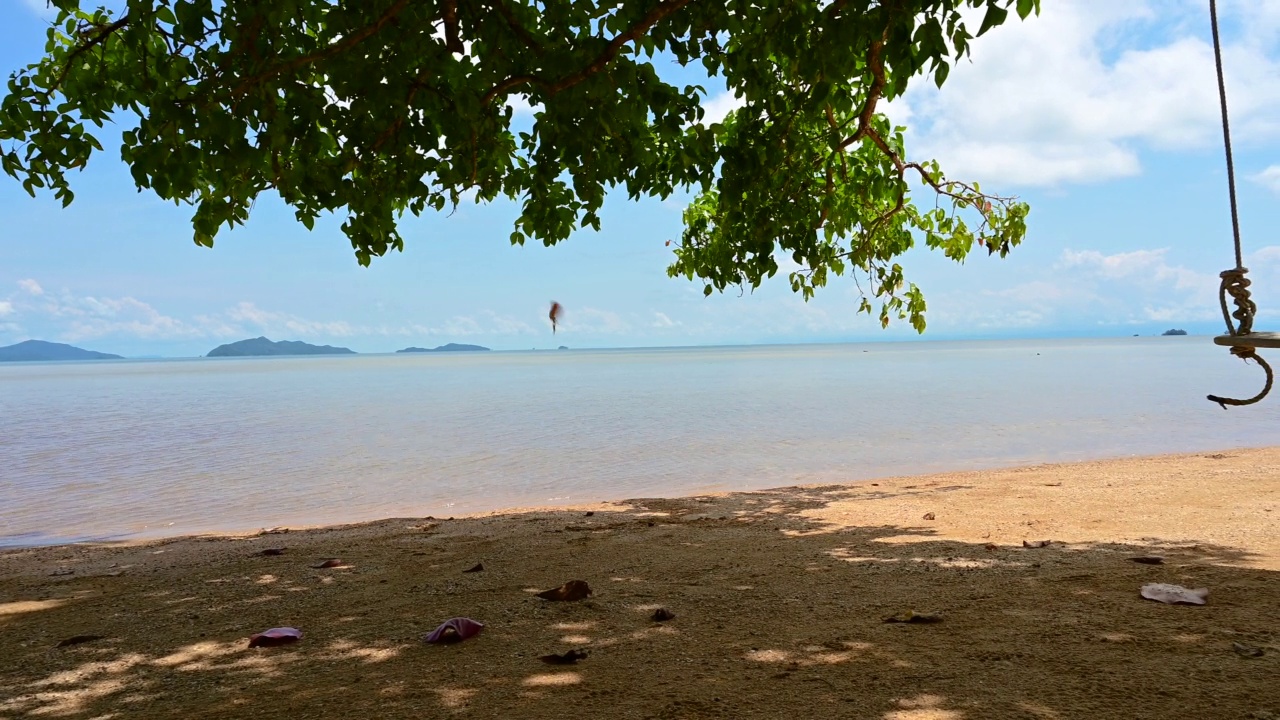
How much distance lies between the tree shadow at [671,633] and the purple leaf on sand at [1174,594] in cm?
8

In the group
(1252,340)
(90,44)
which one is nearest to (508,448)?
(90,44)

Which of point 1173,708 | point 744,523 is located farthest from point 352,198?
point 1173,708

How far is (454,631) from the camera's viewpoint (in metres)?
3.52

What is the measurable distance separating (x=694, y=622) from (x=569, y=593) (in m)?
0.73

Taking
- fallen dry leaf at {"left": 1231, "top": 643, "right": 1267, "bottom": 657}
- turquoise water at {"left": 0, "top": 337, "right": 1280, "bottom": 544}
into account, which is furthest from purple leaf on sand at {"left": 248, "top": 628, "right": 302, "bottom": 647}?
turquoise water at {"left": 0, "top": 337, "right": 1280, "bottom": 544}

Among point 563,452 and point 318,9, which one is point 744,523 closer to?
point 318,9

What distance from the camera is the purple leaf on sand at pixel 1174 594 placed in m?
3.60

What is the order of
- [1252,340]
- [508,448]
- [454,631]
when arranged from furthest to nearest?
[508,448]
[454,631]
[1252,340]

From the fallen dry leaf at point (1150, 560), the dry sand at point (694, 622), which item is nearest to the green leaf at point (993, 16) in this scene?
the dry sand at point (694, 622)

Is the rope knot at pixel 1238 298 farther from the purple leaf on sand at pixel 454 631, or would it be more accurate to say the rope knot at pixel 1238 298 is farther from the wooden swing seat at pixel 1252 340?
the purple leaf on sand at pixel 454 631

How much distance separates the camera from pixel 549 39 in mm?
4680

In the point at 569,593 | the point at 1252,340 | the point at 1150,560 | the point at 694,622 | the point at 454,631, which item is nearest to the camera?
the point at 1252,340

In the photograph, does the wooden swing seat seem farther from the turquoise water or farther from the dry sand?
the turquoise water

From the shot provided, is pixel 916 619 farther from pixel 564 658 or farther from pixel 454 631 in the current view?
pixel 454 631
